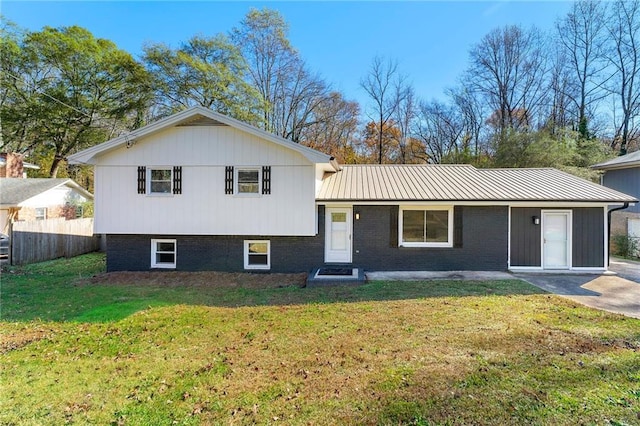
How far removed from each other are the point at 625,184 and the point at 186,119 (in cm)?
2122

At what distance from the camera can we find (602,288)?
28.3 ft

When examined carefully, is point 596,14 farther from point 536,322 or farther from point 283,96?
point 536,322

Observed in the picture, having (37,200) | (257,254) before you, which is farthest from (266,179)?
(37,200)

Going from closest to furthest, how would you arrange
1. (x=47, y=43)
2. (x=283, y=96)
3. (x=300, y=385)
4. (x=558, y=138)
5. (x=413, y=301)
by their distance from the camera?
(x=300, y=385) → (x=413, y=301) → (x=558, y=138) → (x=47, y=43) → (x=283, y=96)

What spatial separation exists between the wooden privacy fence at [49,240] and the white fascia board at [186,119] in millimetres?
4782

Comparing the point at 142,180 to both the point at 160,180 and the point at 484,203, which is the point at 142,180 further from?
the point at 484,203

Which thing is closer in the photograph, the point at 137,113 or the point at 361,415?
the point at 361,415

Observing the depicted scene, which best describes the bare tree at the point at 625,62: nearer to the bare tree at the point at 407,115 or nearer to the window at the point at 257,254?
the bare tree at the point at 407,115

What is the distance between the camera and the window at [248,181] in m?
10.7

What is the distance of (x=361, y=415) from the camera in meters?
3.32

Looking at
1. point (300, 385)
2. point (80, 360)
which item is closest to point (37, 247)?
point (80, 360)

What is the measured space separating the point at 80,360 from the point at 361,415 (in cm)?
406

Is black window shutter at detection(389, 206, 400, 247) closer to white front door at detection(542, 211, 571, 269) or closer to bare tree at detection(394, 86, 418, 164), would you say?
white front door at detection(542, 211, 571, 269)

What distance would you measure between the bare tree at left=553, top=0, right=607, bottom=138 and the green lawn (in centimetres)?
2540
